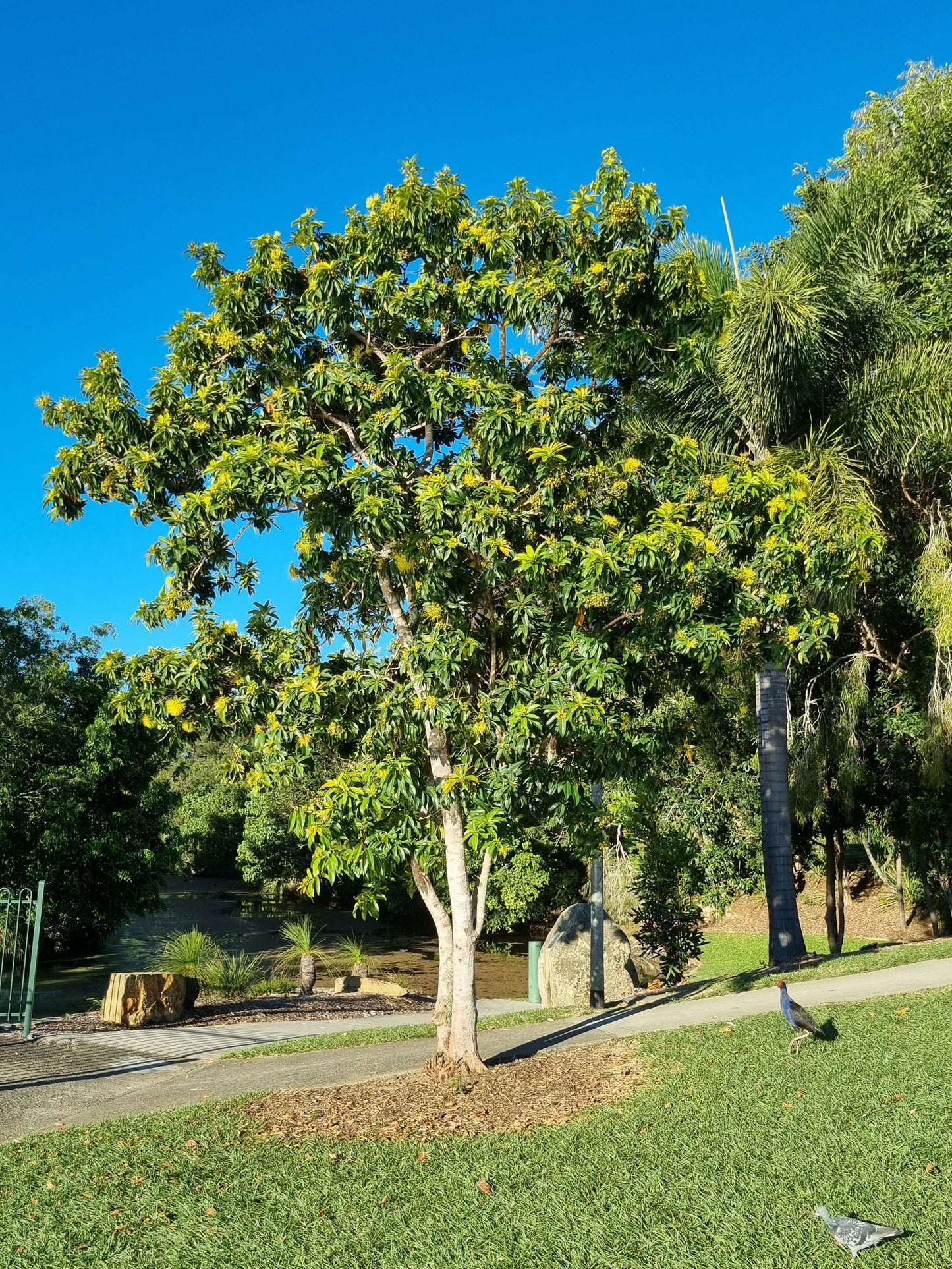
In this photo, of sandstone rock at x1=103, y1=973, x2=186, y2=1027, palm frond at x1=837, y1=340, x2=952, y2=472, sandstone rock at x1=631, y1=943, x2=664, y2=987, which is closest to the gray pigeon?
sandstone rock at x1=103, y1=973, x2=186, y2=1027

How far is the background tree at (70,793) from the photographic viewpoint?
20266mm

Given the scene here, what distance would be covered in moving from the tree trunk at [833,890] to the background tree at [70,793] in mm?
12920

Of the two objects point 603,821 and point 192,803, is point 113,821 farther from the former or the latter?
point 192,803

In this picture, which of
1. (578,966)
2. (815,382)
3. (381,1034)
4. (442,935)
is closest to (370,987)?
(578,966)

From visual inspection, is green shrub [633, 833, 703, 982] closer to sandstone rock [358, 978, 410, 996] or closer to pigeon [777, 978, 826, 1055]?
sandstone rock [358, 978, 410, 996]

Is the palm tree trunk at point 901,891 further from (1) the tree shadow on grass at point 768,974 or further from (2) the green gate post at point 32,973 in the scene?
(2) the green gate post at point 32,973

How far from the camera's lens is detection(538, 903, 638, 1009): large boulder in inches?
527

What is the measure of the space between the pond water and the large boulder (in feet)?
20.2

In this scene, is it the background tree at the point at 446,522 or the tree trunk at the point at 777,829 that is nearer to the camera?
the background tree at the point at 446,522

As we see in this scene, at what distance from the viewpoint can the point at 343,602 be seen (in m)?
8.34

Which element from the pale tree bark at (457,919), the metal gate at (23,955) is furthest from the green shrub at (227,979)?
the pale tree bark at (457,919)

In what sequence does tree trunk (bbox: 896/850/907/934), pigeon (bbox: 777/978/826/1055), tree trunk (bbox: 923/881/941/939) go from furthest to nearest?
1. tree trunk (bbox: 896/850/907/934)
2. tree trunk (bbox: 923/881/941/939)
3. pigeon (bbox: 777/978/826/1055)

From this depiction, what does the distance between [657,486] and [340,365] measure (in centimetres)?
268

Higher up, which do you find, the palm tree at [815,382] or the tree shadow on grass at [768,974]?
the palm tree at [815,382]
